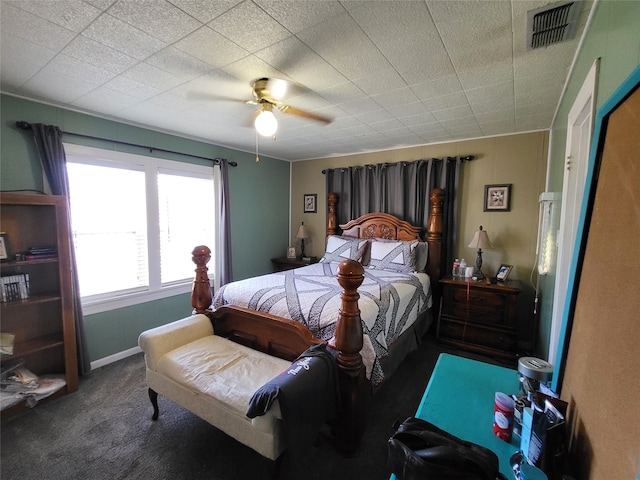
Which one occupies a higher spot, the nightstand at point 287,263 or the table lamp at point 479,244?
the table lamp at point 479,244

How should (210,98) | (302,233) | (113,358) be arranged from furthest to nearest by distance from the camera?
(302,233) → (113,358) → (210,98)

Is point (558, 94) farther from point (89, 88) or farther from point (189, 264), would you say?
point (189, 264)

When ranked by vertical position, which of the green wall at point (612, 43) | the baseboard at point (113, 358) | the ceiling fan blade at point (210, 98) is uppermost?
the ceiling fan blade at point (210, 98)

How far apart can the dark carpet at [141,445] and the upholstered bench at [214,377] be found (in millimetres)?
241

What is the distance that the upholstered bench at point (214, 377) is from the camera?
1454 millimetres

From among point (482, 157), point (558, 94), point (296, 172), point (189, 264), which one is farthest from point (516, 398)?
point (296, 172)

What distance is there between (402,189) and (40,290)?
3.94m

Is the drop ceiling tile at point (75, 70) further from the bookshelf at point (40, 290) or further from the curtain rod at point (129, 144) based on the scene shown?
the bookshelf at point (40, 290)

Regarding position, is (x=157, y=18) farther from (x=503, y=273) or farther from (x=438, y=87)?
(x=503, y=273)

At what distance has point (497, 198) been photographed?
131 inches

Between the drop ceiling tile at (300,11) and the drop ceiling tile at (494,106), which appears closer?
the drop ceiling tile at (300,11)

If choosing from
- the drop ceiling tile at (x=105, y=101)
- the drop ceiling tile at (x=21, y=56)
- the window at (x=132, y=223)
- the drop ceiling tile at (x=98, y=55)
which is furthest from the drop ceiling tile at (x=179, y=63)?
the window at (x=132, y=223)

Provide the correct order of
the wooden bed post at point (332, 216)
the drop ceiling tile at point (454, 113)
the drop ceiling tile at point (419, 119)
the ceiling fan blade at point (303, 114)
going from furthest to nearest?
1. the wooden bed post at point (332, 216)
2. the drop ceiling tile at point (419, 119)
3. the drop ceiling tile at point (454, 113)
4. the ceiling fan blade at point (303, 114)

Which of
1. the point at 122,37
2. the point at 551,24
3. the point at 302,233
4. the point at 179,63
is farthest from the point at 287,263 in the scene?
the point at 551,24
